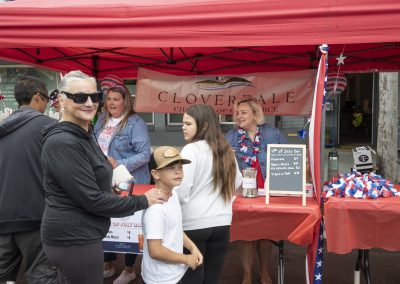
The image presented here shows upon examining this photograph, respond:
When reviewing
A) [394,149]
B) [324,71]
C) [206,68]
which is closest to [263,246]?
[324,71]

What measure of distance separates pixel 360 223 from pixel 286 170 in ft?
2.11

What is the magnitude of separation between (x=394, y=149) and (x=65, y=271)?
23.7 ft

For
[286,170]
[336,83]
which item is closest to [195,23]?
[286,170]

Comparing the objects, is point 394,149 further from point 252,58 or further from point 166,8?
point 166,8

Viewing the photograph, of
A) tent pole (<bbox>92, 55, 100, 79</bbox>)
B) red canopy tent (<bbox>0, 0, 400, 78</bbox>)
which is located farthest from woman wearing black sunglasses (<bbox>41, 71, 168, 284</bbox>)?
tent pole (<bbox>92, 55, 100, 79</bbox>)

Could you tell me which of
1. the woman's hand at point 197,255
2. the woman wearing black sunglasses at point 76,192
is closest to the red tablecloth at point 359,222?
the woman's hand at point 197,255

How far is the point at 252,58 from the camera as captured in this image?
17.2 feet

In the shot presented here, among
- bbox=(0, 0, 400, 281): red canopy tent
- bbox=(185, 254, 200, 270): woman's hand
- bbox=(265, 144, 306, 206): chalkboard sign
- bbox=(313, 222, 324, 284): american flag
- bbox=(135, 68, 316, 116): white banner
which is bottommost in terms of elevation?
bbox=(313, 222, 324, 284): american flag

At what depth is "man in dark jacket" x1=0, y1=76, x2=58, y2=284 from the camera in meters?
2.81

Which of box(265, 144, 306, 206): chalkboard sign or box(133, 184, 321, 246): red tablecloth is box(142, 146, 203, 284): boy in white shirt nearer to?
box(133, 184, 321, 246): red tablecloth

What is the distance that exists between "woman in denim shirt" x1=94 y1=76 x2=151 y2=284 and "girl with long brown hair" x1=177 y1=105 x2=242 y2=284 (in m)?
1.25

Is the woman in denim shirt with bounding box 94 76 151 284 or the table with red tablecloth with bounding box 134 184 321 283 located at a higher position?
the woman in denim shirt with bounding box 94 76 151 284

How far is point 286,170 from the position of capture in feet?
11.0

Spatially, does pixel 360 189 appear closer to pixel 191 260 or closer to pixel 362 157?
pixel 191 260
